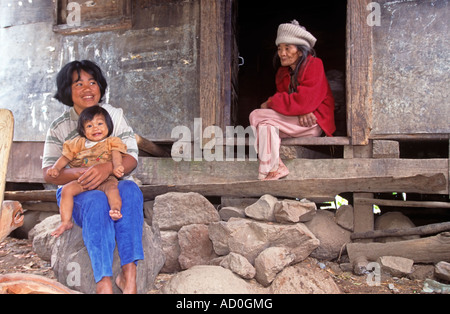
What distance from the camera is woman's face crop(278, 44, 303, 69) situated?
12.7ft

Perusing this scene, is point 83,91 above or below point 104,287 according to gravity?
above

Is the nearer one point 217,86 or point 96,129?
point 96,129

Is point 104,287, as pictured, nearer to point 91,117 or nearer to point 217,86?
point 91,117

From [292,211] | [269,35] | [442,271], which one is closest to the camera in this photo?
[442,271]

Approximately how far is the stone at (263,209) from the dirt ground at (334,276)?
0.81 metres

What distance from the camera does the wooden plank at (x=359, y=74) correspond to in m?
3.75

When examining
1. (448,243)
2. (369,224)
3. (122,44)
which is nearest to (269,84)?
(122,44)

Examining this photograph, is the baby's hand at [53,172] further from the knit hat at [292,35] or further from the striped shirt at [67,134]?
the knit hat at [292,35]

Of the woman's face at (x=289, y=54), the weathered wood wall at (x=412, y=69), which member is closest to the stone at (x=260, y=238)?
the weathered wood wall at (x=412, y=69)

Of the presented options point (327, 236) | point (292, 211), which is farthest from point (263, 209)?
point (327, 236)

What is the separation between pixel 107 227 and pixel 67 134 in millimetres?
839

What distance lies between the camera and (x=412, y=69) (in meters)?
3.77

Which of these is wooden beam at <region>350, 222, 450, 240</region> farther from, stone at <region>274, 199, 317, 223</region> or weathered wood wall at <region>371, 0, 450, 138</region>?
weathered wood wall at <region>371, 0, 450, 138</region>

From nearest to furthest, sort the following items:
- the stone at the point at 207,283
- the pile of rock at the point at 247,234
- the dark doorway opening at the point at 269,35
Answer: the stone at the point at 207,283, the pile of rock at the point at 247,234, the dark doorway opening at the point at 269,35
